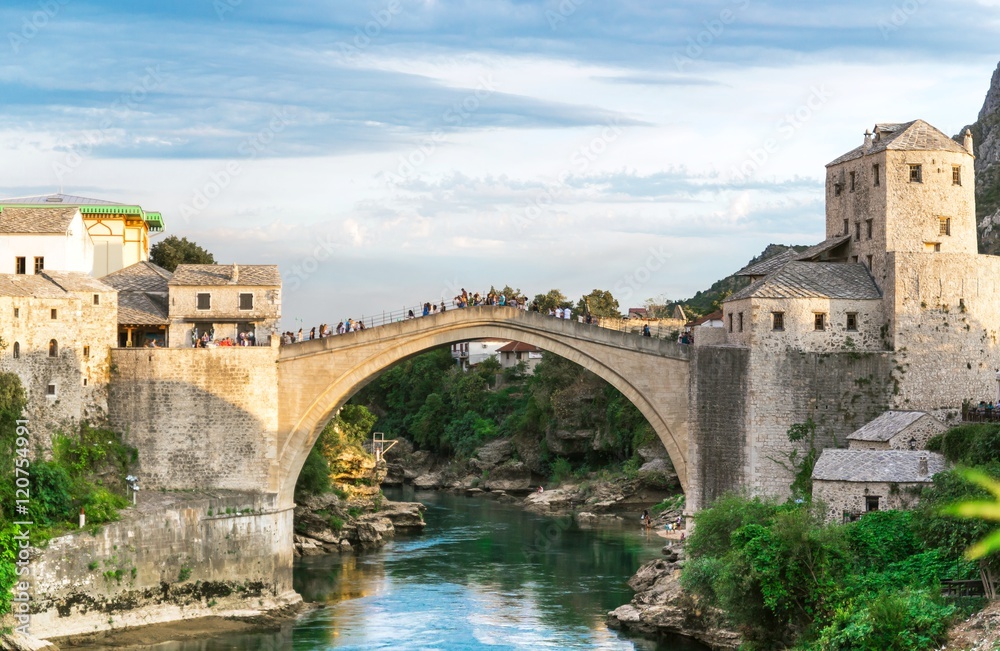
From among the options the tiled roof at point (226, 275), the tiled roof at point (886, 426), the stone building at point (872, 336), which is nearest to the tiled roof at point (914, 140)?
the stone building at point (872, 336)

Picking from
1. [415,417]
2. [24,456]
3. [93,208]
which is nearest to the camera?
[24,456]

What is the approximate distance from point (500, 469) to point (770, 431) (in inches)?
1492

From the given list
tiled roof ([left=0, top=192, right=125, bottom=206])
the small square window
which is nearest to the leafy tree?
tiled roof ([left=0, top=192, right=125, bottom=206])

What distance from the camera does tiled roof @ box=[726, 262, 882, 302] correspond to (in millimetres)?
38281

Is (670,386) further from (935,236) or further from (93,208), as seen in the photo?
(93,208)

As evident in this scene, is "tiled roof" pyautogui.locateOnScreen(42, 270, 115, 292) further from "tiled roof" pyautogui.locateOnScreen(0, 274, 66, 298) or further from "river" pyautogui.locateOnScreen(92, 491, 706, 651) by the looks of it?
"river" pyautogui.locateOnScreen(92, 491, 706, 651)

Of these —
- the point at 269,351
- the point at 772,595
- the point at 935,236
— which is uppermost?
the point at 935,236

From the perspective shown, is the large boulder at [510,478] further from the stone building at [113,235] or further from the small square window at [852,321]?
the small square window at [852,321]

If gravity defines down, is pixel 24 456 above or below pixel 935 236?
below

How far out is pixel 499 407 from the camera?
84062 mm

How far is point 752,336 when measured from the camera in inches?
1502

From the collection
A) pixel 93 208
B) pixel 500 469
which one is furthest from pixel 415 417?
pixel 93 208

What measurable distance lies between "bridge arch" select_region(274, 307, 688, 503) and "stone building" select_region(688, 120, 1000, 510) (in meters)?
1.15

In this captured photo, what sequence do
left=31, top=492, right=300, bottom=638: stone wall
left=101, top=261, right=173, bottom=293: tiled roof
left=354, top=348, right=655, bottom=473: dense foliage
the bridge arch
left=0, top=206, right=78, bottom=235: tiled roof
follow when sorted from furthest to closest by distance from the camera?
left=354, top=348, right=655, bottom=473: dense foliage
left=101, top=261, right=173, bottom=293: tiled roof
left=0, top=206, right=78, bottom=235: tiled roof
the bridge arch
left=31, top=492, right=300, bottom=638: stone wall
